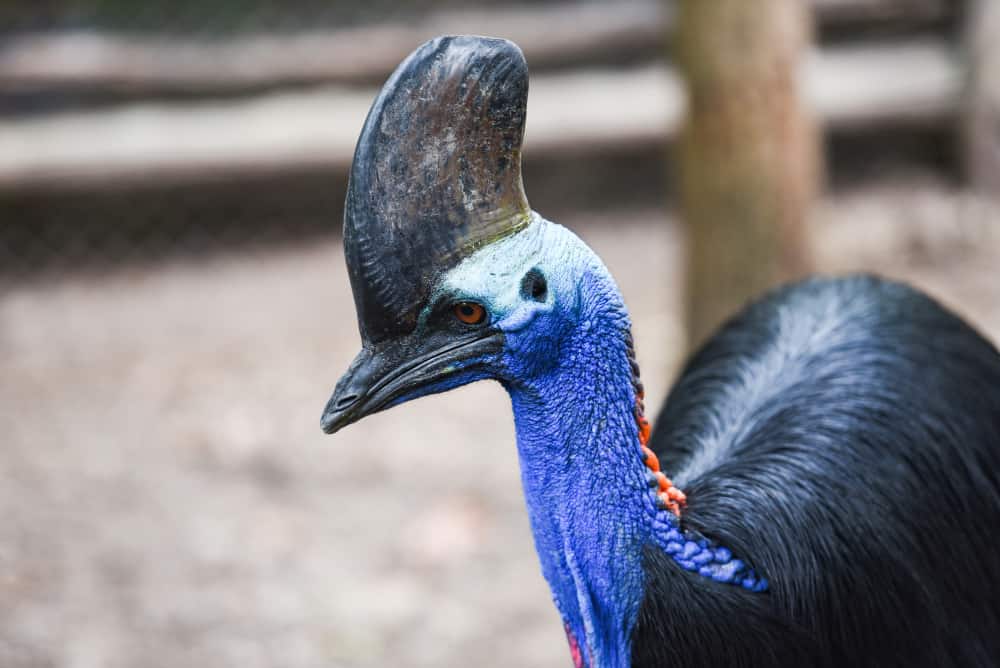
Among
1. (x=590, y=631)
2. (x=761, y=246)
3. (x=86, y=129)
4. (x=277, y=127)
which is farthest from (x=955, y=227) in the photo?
(x=590, y=631)

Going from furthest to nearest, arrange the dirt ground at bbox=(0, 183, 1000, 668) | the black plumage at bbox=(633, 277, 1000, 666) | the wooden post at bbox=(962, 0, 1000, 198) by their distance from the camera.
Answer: the wooden post at bbox=(962, 0, 1000, 198)
the dirt ground at bbox=(0, 183, 1000, 668)
the black plumage at bbox=(633, 277, 1000, 666)

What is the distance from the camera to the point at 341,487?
3805 mm

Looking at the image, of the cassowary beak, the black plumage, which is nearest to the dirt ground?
the black plumage

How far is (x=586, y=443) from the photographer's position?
166 centimetres

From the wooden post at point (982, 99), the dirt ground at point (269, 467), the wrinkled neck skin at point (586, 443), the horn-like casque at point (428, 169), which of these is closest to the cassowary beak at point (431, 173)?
the horn-like casque at point (428, 169)

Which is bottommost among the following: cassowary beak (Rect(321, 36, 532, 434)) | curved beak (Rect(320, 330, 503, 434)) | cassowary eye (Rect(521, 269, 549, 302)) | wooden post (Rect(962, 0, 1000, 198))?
curved beak (Rect(320, 330, 503, 434))

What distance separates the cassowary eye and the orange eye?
0.20 feet

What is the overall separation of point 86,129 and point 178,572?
223 centimetres

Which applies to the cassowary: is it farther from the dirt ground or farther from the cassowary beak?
the dirt ground

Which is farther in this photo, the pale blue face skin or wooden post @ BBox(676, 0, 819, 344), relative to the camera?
wooden post @ BBox(676, 0, 819, 344)

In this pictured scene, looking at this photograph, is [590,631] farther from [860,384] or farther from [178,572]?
[178,572]

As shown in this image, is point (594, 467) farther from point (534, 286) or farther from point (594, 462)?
point (534, 286)

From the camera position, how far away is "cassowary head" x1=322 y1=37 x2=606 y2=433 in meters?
1.54

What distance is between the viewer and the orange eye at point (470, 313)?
1586mm
